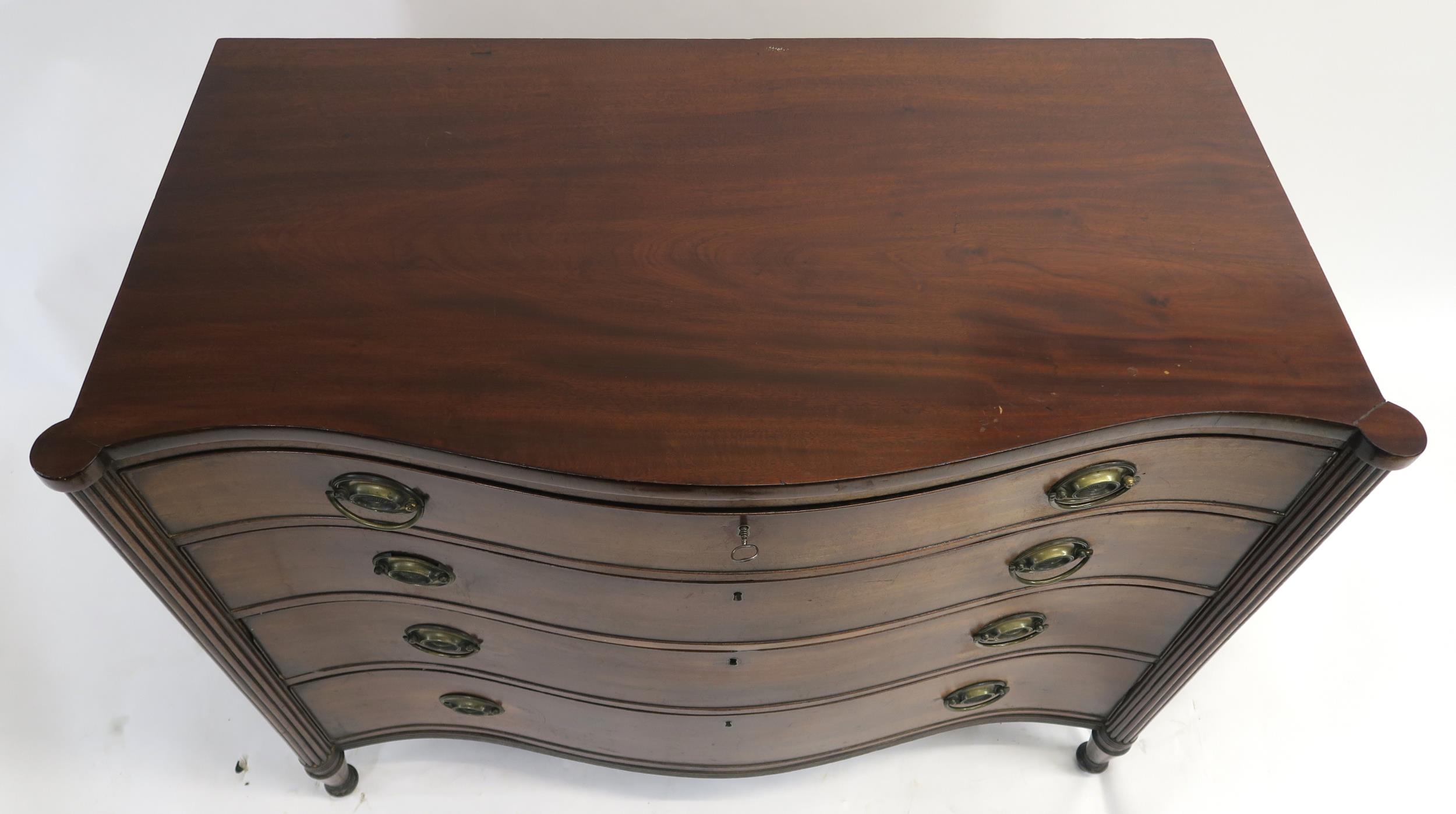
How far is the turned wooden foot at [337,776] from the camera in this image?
1647 millimetres

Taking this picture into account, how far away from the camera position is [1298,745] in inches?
72.4

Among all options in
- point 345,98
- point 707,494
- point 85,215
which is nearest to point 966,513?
point 707,494

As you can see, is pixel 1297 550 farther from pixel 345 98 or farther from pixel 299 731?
pixel 299 731

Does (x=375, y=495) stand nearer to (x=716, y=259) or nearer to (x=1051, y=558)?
(x=716, y=259)

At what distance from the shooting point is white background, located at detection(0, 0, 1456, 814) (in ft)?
5.50

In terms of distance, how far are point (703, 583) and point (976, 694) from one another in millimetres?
588

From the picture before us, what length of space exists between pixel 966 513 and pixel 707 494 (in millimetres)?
310

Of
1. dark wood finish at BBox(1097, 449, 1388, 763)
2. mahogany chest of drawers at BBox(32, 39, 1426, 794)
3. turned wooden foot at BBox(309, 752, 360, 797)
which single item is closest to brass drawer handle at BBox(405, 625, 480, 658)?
mahogany chest of drawers at BBox(32, 39, 1426, 794)

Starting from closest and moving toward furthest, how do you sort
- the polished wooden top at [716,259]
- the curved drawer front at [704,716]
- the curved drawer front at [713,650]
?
1. the polished wooden top at [716,259]
2. the curved drawer front at [713,650]
3. the curved drawer front at [704,716]

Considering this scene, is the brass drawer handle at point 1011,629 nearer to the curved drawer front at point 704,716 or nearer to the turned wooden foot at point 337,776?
the curved drawer front at point 704,716

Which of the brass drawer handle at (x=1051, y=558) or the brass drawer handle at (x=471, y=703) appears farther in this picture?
the brass drawer handle at (x=471, y=703)

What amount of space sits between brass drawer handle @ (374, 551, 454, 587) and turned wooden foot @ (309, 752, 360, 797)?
0.60m

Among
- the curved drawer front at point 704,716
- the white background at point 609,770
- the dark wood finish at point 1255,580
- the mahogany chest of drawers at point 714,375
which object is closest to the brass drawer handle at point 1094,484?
the mahogany chest of drawers at point 714,375

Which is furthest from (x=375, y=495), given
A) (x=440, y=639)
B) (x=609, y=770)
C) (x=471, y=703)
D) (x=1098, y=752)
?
(x=1098, y=752)
